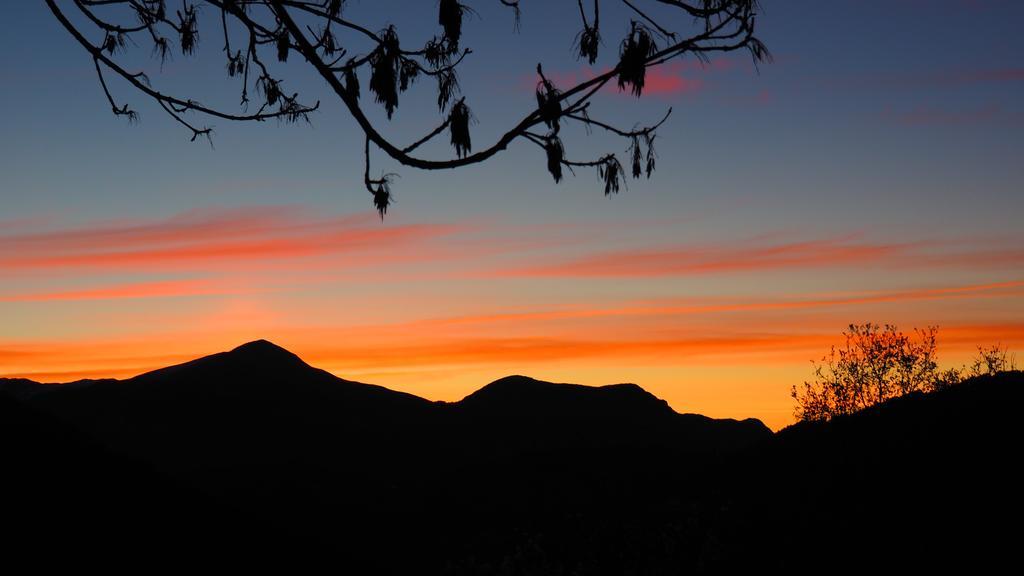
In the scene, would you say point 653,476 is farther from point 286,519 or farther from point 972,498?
point 972,498

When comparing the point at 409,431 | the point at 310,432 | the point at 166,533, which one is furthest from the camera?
the point at 409,431

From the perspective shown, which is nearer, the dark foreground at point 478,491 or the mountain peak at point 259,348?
the dark foreground at point 478,491

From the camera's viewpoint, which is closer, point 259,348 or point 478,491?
point 478,491

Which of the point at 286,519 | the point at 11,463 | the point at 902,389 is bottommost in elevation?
the point at 286,519

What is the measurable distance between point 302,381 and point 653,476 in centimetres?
4389

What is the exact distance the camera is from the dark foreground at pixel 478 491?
70.9ft

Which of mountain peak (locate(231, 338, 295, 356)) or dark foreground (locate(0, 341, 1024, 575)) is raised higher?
mountain peak (locate(231, 338, 295, 356))

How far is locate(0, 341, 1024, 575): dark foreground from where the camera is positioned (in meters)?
21.6

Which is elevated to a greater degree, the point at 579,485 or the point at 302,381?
the point at 302,381

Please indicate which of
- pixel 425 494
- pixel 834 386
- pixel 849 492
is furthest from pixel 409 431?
pixel 849 492

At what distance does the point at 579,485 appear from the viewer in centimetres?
5869

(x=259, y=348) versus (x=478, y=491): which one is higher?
(x=259, y=348)

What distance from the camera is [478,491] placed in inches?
2464

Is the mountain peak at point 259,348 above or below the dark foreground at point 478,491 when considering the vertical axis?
above
